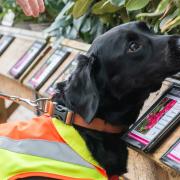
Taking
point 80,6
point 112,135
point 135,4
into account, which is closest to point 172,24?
point 135,4

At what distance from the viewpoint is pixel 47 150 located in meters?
2.41

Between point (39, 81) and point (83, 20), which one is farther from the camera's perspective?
point (83, 20)

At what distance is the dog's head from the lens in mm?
2396

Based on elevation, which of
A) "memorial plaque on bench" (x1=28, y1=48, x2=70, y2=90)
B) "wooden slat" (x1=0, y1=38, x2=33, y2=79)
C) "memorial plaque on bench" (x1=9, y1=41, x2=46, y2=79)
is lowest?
"wooden slat" (x1=0, y1=38, x2=33, y2=79)

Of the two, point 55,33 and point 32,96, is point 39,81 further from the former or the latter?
point 55,33

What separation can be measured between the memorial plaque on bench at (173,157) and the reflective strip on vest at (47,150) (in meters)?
0.35

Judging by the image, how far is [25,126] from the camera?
2.56 metres

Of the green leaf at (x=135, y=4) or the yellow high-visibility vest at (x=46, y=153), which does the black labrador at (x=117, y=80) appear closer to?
the yellow high-visibility vest at (x=46, y=153)

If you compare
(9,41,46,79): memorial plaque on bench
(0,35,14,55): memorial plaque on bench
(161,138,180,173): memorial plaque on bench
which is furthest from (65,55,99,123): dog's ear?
(0,35,14,55): memorial plaque on bench

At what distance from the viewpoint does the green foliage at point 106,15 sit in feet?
9.91

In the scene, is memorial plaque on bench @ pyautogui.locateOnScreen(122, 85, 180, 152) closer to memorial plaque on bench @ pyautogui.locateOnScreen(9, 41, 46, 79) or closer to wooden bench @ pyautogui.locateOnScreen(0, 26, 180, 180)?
wooden bench @ pyautogui.locateOnScreen(0, 26, 180, 180)

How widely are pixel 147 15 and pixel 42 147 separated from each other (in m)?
1.12

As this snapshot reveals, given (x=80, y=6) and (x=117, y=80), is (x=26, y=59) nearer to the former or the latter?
(x=80, y=6)

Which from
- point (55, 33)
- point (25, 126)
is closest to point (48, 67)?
point (55, 33)
